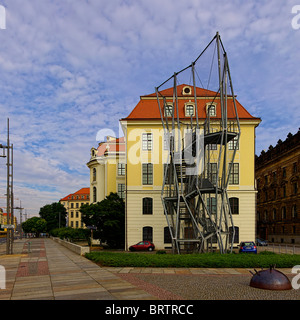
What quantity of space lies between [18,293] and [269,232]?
183 feet

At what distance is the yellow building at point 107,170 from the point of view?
46375mm

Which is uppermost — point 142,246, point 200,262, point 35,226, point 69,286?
point 69,286

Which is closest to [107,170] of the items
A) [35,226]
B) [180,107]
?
[180,107]

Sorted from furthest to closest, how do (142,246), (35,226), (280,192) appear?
1. (35,226)
2. (280,192)
3. (142,246)

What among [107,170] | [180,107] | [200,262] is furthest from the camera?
[107,170]

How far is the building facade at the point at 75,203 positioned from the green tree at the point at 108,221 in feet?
294

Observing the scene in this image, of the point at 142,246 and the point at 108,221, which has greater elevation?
the point at 108,221

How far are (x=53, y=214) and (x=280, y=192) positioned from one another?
68113mm

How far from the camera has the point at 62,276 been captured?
50.8 ft

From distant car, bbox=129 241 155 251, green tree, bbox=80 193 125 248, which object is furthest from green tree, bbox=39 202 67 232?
distant car, bbox=129 241 155 251

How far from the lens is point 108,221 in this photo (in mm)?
36312

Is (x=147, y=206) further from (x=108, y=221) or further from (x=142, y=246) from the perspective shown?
(x=142, y=246)

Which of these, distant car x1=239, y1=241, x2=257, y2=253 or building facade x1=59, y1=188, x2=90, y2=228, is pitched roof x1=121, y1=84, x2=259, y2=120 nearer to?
distant car x1=239, y1=241, x2=257, y2=253

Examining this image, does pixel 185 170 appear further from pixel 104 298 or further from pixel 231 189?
pixel 104 298
